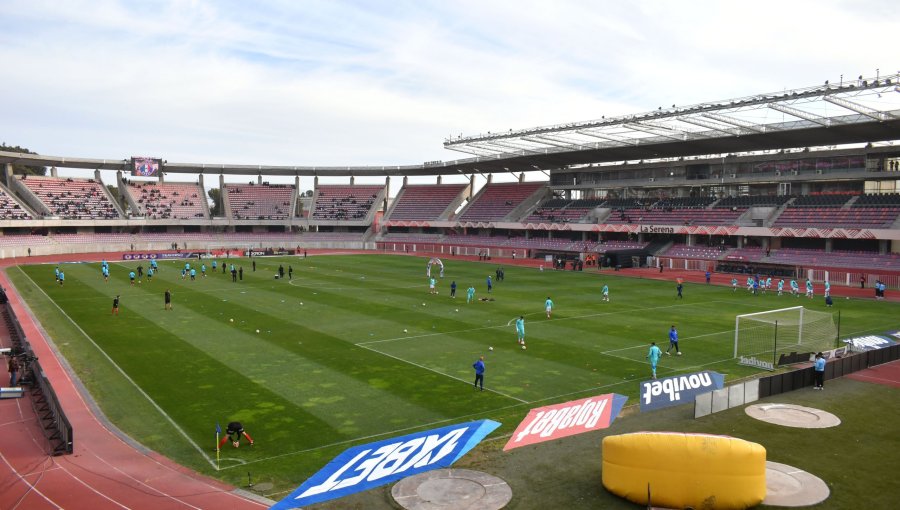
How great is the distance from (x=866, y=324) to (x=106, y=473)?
33.6 meters

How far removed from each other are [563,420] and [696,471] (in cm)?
251

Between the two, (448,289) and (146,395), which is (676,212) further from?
(146,395)

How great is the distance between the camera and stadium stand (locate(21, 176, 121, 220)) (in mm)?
86750

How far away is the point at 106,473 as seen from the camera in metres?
14.2

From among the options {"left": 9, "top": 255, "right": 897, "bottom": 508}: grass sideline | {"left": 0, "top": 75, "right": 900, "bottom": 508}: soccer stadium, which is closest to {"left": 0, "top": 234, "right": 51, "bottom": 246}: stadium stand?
{"left": 0, "top": 75, "right": 900, "bottom": 508}: soccer stadium

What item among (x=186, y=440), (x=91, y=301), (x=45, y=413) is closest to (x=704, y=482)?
(x=186, y=440)

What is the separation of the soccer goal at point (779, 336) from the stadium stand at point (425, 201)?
7070 cm

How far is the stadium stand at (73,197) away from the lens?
86750mm

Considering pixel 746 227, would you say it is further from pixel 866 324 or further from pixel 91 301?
pixel 91 301

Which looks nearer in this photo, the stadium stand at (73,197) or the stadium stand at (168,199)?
the stadium stand at (73,197)

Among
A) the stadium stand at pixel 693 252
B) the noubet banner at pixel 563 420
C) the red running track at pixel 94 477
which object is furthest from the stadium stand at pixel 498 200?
the noubet banner at pixel 563 420

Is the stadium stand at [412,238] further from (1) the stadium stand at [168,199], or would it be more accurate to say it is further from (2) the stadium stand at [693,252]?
(2) the stadium stand at [693,252]

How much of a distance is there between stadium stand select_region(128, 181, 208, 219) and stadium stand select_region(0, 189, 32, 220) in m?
16.0

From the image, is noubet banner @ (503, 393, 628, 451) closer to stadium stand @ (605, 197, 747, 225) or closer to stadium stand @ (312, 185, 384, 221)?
stadium stand @ (605, 197, 747, 225)
